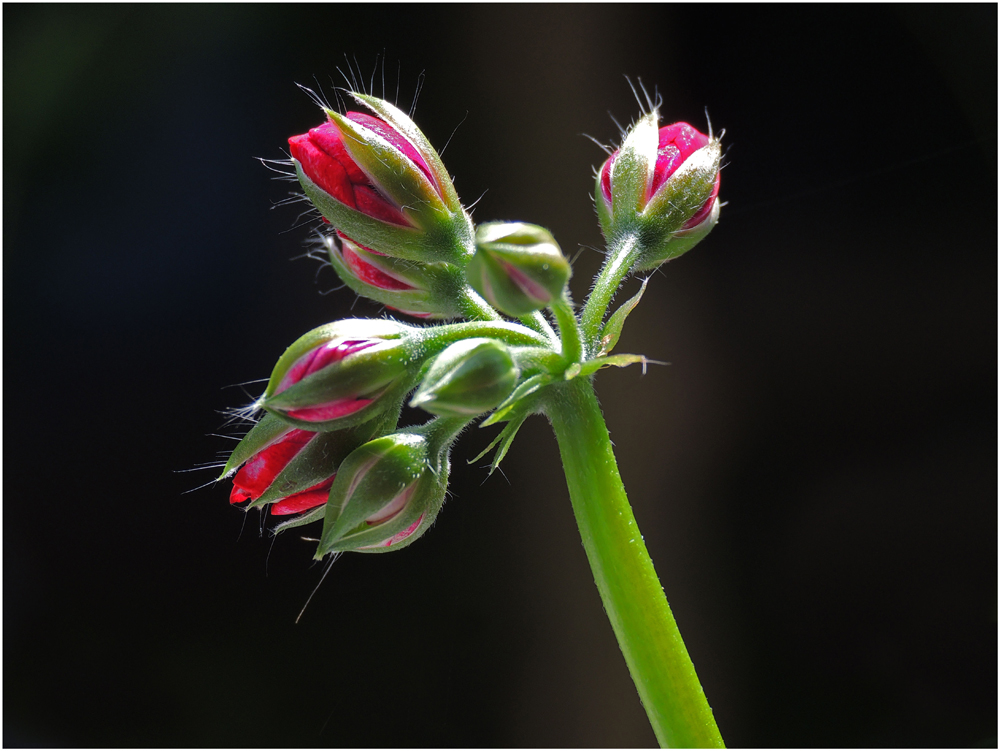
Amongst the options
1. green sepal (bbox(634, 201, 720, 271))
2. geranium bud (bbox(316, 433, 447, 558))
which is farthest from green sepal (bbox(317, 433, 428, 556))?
green sepal (bbox(634, 201, 720, 271))

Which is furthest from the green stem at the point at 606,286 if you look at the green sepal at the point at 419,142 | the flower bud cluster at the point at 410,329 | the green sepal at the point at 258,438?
the green sepal at the point at 258,438

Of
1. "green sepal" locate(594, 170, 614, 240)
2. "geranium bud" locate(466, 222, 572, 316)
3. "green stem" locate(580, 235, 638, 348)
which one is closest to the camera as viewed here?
"geranium bud" locate(466, 222, 572, 316)

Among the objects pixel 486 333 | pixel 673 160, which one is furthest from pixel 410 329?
pixel 673 160

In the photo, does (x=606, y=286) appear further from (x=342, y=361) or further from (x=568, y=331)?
(x=342, y=361)

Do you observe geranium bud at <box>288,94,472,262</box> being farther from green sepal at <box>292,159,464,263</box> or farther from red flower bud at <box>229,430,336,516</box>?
red flower bud at <box>229,430,336,516</box>

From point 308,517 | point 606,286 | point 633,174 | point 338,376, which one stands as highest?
point 633,174

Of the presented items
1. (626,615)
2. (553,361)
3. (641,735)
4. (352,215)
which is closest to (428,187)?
(352,215)

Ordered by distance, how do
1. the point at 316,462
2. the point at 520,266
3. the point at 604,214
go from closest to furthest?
the point at 520,266 → the point at 316,462 → the point at 604,214
